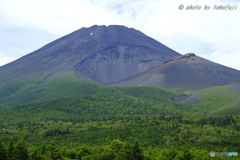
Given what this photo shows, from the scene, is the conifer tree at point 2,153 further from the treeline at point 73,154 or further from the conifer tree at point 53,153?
the conifer tree at point 53,153

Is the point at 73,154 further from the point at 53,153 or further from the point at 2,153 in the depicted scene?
the point at 2,153

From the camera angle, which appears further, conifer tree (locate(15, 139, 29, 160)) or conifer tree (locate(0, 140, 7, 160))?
conifer tree (locate(15, 139, 29, 160))

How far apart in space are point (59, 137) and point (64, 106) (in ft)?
255

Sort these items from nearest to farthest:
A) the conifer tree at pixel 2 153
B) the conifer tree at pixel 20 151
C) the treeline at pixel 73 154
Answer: the conifer tree at pixel 2 153 → the conifer tree at pixel 20 151 → the treeline at pixel 73 154

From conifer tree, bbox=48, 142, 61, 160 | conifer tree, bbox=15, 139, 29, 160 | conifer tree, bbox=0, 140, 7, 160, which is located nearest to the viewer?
conifer tree, bbox=0, 140, 7, 160

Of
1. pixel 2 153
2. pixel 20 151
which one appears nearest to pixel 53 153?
pixel 20 151

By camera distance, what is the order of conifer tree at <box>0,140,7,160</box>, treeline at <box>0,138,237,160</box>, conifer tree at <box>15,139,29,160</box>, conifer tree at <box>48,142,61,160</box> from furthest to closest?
conifer tree at <box>48,142,61,160</box> → treeline at <box>0,138,237,160</box> → conifer tree at <box>15,139,29,160</box> → conifer tree at <box>0,140,7,160</box>

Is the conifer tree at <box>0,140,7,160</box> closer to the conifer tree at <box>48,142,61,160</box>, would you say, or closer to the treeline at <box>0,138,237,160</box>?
the treeline at <box>0,138,237,160</box>

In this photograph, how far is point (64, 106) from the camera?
195 m

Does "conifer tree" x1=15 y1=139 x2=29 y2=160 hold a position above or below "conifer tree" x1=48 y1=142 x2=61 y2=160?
above

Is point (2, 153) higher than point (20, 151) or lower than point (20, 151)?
higher

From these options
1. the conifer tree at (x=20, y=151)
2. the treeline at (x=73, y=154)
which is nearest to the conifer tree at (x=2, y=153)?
the treeline at (x=73, y=154)

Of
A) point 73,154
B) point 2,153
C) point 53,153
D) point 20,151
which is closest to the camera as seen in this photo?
point 2,153

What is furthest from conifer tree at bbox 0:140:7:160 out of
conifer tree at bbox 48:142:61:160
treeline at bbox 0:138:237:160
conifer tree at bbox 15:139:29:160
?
conifer tree at bbox 48:142:61:160
